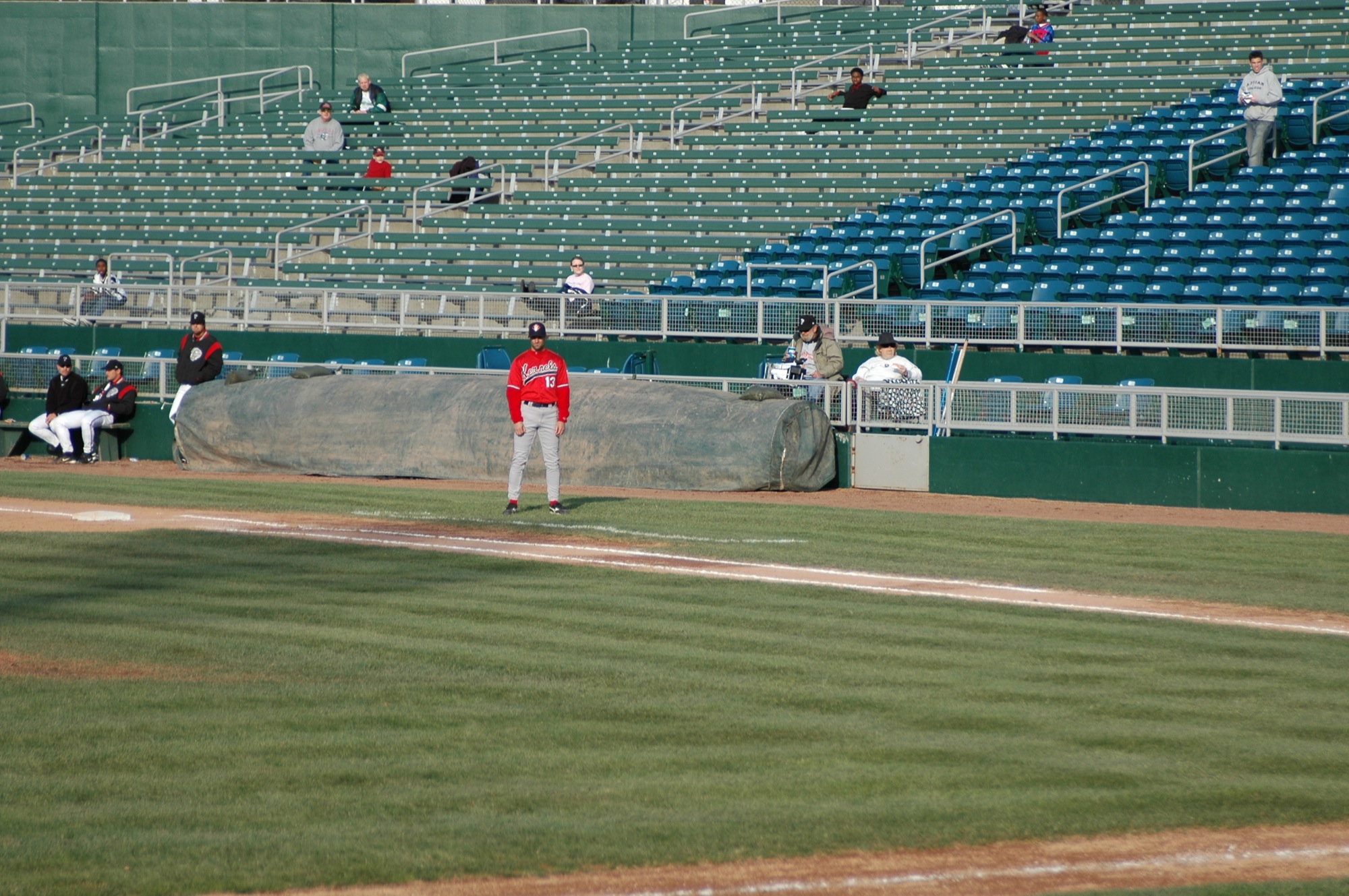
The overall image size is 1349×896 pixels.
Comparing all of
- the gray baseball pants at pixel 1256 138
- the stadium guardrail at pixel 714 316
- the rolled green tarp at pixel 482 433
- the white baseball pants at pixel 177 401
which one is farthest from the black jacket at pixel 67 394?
the gray baseball pants at pixel 1256 138

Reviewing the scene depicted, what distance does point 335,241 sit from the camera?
30.1 meters

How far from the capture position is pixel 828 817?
5.96 metres

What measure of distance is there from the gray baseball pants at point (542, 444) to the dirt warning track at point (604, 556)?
3.30ft

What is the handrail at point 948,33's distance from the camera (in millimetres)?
33625

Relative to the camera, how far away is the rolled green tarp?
17.6 metres

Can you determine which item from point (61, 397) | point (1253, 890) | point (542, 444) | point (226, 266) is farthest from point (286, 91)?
point (1253, 890)

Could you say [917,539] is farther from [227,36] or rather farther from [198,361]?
[227,36]

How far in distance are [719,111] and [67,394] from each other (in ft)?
52.8

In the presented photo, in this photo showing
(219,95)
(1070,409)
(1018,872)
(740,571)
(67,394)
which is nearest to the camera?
(1018,872)

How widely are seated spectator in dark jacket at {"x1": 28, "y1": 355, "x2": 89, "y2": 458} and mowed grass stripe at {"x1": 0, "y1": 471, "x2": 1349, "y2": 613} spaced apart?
3.18 m

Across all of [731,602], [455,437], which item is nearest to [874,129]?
[455,437]

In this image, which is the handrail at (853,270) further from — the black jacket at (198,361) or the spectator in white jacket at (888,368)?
the black jacket at (198,361)

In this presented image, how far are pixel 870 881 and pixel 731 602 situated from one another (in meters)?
5.30

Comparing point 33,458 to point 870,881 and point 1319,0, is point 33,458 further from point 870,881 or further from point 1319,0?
point 1319,0
